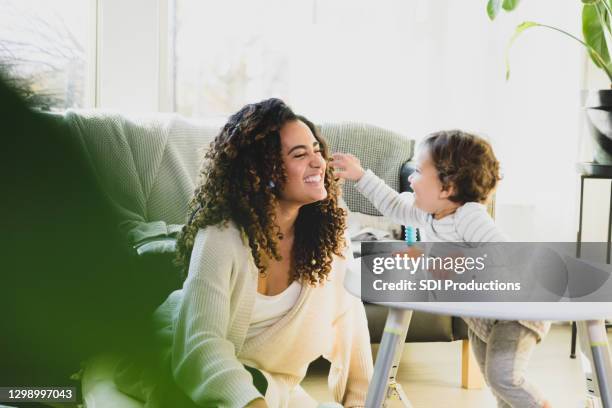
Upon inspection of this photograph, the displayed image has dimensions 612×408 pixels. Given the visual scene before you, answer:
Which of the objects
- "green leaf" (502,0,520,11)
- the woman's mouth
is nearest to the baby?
the woman's mouth

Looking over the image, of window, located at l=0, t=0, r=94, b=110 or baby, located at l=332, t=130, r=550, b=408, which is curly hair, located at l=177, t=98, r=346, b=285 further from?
window, located at l=0, t=0, r=94, b=110

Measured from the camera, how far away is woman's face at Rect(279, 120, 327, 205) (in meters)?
1.23

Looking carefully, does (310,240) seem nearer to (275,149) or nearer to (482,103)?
(275,149)

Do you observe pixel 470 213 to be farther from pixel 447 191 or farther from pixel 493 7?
pixel 493 7

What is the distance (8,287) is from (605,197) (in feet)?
9.96

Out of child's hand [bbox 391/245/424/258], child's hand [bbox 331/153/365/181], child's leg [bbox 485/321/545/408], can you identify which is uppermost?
child's hand [bbox 331/153/365/181]

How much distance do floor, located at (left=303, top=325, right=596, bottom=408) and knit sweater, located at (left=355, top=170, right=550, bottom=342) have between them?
2.14ft

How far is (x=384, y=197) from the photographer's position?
170 cm

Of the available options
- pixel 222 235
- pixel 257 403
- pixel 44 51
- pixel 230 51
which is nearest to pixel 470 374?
pixel 222 235

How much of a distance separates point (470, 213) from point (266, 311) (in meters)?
0.50

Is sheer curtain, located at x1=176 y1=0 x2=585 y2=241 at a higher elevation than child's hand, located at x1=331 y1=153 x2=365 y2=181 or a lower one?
higher

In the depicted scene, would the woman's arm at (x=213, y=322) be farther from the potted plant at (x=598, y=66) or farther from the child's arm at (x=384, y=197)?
the potted plant at (x=598, y=66)

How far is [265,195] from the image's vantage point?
3.98 ft

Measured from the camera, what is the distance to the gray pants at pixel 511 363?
130cm
